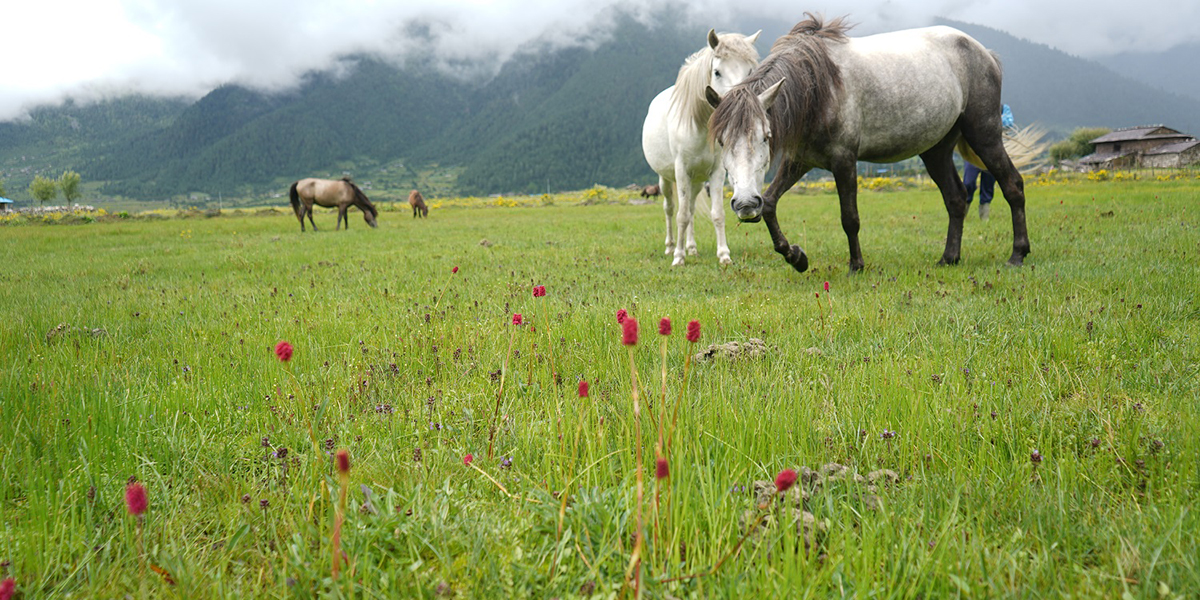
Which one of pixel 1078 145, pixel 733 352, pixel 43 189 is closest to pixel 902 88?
pixel 733 352

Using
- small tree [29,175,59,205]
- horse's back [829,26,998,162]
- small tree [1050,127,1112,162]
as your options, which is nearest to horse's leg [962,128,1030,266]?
horse's back [829,26,998,162]

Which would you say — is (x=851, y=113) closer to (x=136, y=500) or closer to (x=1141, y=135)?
(x=136, y=500)

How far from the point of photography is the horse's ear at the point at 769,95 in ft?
17.5

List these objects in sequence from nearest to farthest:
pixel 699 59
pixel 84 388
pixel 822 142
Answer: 1. pixel 84 388
2. pixel 822 142
3. pixel 699 59

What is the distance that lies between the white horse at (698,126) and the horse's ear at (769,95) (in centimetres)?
147

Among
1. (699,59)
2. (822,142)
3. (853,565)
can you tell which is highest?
(699,59)

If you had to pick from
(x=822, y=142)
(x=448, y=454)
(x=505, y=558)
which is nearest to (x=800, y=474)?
(x=505, y=558)

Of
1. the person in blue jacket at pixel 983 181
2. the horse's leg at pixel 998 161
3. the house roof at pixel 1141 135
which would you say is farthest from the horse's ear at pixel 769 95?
the house roof at pixel 1141 135

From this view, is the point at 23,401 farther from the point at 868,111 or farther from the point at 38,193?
the point at 38,193

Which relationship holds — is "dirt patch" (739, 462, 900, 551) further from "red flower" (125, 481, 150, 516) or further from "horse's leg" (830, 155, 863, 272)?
"horse's leg" (830, 155, 863, 272)

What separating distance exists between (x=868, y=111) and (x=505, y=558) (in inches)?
251

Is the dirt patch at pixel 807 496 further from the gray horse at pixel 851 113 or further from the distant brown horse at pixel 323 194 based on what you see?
the distant brown horse at pixel 323 194

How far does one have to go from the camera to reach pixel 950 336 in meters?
3.40

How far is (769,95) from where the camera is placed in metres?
5.40
